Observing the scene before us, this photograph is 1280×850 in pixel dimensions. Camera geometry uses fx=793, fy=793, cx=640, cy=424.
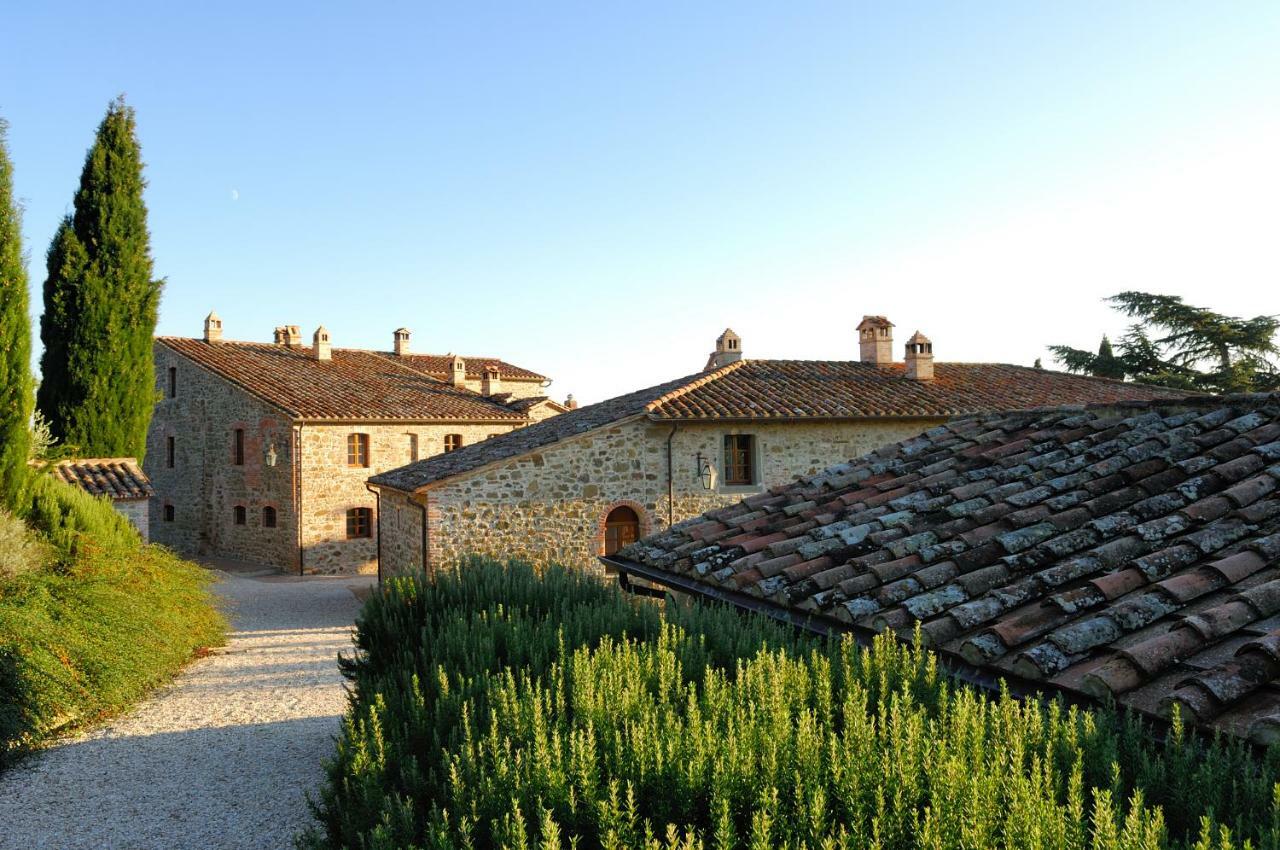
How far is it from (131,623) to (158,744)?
74.9 inches

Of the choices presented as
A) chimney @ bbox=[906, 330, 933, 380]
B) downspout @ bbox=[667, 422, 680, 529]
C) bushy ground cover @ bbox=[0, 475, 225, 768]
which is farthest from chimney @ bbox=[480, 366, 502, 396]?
bushy ground cover @ bbox=[0, 475, 225, 768]

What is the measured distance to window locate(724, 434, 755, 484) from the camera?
16406 millimetres

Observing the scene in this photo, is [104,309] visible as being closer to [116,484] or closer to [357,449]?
[116,484]

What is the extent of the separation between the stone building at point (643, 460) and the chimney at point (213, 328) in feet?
42.7

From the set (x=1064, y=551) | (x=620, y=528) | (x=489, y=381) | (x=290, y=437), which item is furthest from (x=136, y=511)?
(x=1064, y=551)

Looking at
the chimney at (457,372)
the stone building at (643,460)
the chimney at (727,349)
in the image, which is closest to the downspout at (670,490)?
the stone building at (643,460)

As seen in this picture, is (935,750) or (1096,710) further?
(1096,710)

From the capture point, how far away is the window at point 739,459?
646 inches

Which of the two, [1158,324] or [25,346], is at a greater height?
[1158,324]

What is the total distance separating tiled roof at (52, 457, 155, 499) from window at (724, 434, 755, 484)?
36.2 feet

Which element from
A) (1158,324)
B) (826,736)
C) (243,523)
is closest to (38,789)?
(826,736)

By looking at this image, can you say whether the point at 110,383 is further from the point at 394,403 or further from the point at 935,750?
the point at 935,750

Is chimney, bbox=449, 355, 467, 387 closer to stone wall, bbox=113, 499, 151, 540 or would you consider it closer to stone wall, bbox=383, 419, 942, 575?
stone wall, bbox=383, 419, 942, 575

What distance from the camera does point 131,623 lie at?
9.72m
